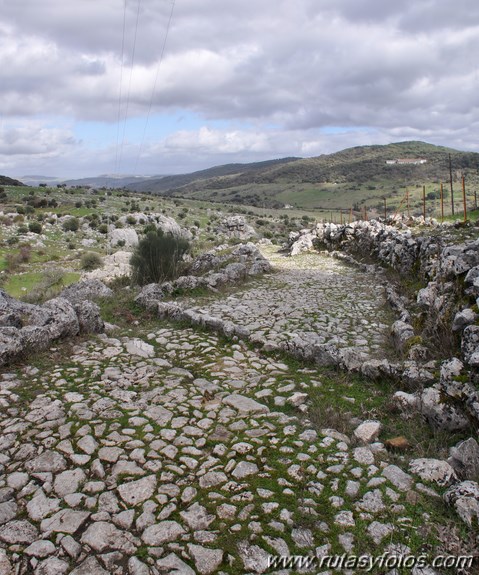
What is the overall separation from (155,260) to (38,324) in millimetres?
7116

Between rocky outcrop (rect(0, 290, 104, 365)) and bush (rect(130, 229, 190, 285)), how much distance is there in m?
5.48

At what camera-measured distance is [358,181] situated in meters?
98.8

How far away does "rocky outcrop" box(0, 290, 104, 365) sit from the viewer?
540 centimetres

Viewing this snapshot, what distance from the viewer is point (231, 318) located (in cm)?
829

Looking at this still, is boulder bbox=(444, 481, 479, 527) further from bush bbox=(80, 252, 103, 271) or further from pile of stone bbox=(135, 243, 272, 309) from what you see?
bush bbox=(80, 252, 103, 271)

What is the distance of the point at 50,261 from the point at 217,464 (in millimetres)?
24085

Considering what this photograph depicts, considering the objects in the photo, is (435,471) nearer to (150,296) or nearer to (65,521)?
(65,521)

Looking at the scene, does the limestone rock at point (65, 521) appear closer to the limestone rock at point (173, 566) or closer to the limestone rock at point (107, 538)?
the limestone rock at point (107, 538)

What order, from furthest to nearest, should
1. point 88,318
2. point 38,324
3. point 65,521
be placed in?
1. point 88,318
2. point 38,324
3. point 65,521

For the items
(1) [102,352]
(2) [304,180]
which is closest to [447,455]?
(1) [102,352]

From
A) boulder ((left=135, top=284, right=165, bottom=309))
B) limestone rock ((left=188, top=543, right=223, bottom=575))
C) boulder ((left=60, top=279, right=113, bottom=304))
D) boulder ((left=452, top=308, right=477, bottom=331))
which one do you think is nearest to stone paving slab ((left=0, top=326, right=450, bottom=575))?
limestone rock ((left=188, top=543, right=223, bottom=575))

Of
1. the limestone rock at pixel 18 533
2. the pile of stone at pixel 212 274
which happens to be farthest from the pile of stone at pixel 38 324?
the limestone rock at pixel 18 533

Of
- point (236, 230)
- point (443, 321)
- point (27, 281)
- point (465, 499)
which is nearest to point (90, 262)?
point (27, 281)

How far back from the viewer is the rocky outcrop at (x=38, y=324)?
213 inches
